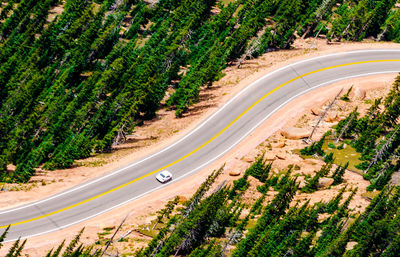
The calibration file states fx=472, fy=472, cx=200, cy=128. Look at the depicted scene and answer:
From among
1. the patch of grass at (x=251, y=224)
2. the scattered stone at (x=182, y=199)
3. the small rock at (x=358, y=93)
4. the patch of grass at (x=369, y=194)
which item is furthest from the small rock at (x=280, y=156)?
the small rock at (x=358, y=93)

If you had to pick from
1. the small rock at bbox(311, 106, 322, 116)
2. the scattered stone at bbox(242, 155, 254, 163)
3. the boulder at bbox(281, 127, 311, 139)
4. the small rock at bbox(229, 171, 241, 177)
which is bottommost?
the small rock at bbox(229, 171, 241, 177)

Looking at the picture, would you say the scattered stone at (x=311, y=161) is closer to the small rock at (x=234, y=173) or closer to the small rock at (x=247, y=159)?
the small rock at (x=247, y=159)

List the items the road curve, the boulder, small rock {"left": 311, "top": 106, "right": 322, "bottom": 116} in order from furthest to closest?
small rock {"left": 311, "top": 106, "right": 322, "bottom": 116}
the boulder
the road curve

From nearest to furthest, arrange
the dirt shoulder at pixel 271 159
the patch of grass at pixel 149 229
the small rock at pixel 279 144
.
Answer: the dirt shoulder at pixel 271 159 → the patch of grass at pixel 149 229 → the small rock at pixel 279 144

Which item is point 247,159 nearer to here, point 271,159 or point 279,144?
point 271,159

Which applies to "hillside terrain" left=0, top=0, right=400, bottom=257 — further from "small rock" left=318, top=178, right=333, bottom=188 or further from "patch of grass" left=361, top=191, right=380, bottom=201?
"patch of grass" left=361, top=191, right=380, bottom=201

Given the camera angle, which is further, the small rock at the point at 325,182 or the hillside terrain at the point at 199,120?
the small rock at the point at 325,182

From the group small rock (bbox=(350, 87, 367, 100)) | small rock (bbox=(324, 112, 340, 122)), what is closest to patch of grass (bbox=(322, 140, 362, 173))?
small rock (bbox=(324, 112, 340, 122))
